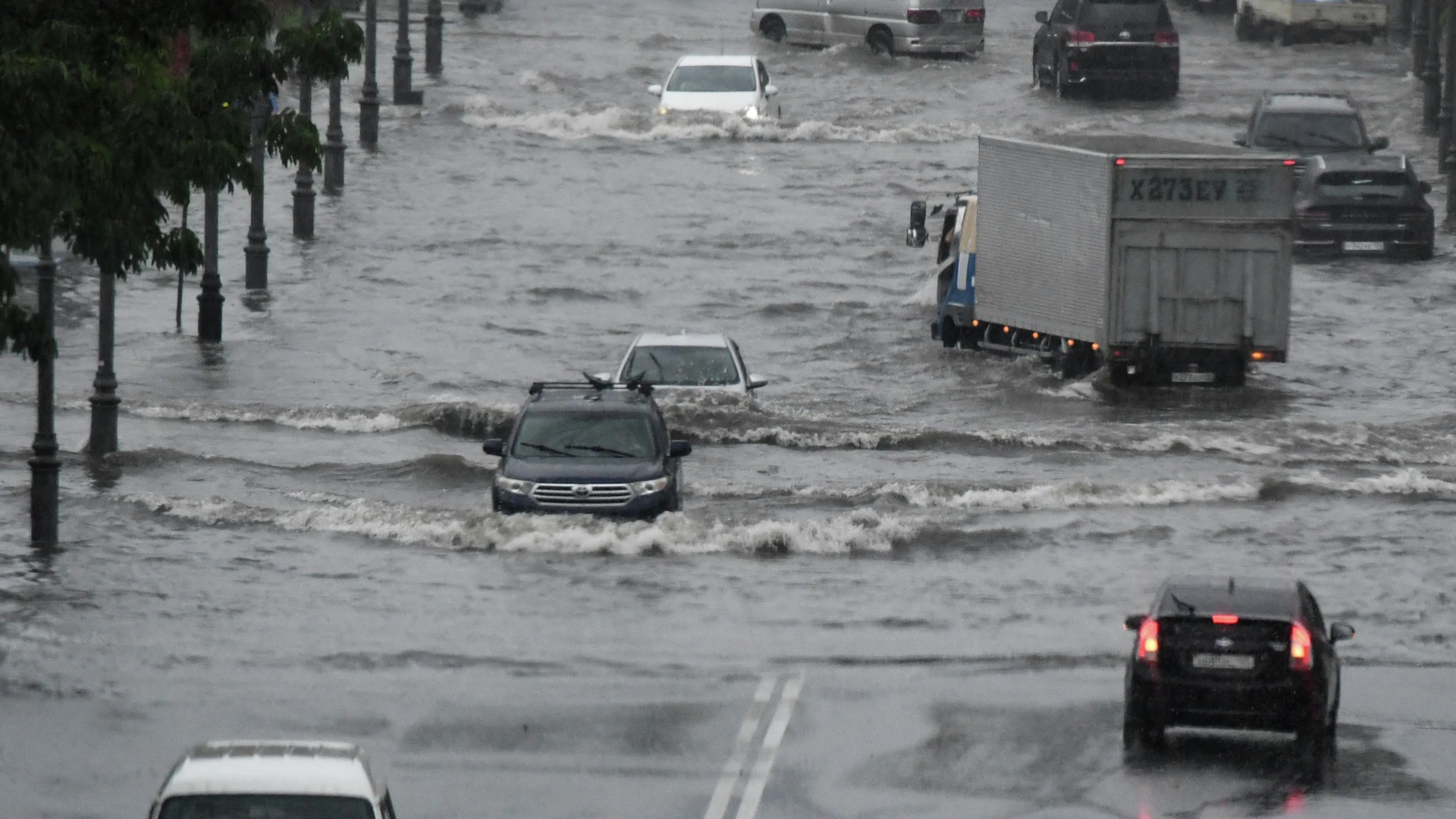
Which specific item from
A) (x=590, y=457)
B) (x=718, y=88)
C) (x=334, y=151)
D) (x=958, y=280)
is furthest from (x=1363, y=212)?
(x=590, y=457)

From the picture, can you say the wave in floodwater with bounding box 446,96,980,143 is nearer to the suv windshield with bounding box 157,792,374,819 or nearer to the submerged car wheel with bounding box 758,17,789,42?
the submerged car wheel with bounding box 758,17,789,42

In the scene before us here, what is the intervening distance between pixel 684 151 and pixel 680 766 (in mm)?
34081

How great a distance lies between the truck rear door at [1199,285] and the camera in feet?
98.2

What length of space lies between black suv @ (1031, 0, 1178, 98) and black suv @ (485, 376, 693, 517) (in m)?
28.0

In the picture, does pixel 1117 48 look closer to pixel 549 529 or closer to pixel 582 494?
pixel 582 494

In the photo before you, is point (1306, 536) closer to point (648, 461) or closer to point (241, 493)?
point (648, 461)

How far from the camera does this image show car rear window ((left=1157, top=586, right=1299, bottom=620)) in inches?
622

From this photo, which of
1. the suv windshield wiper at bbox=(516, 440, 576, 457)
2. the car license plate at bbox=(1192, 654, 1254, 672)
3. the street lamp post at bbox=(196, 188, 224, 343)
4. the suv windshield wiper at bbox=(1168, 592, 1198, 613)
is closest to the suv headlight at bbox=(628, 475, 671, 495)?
the suv windshield wiper at bbox=(516, 440, 576, 457)

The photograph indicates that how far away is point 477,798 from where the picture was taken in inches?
574

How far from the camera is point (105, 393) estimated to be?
25.9 metres

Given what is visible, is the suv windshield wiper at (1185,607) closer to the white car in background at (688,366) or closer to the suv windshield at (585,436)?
the suv windshield at (585,436)

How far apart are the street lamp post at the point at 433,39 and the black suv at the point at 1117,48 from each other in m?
12.6

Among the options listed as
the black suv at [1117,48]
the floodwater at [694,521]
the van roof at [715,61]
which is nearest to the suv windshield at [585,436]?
the floodwater at [694,521]

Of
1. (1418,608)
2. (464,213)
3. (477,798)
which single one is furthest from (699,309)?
(477,798)
